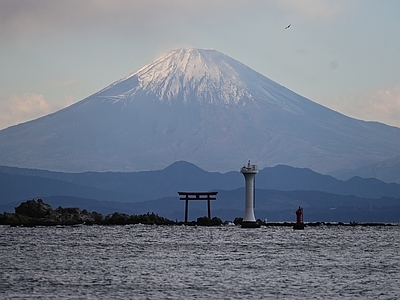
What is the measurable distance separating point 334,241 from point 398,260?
21938 millimetres

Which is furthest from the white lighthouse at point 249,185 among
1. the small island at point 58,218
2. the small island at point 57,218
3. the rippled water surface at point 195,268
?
the small island at point 57,218

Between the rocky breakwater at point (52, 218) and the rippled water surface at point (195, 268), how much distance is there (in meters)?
25.1

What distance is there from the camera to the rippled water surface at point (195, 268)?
42.2m

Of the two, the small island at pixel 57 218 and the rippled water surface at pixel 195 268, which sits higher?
the small island at pixel 57 218

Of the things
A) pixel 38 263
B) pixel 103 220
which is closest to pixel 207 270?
pixel 38 263

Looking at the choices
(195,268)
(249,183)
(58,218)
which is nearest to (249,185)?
(249,183)

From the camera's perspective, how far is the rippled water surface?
4219 centimetres

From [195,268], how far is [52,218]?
189 feet

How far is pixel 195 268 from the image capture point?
52.8 meters

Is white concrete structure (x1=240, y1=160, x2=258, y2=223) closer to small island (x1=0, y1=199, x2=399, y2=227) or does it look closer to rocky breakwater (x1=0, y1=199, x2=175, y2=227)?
small island (x1=0, y1=199, x2=399, y2=227)

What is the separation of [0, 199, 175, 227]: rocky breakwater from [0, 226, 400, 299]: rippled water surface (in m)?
25.1

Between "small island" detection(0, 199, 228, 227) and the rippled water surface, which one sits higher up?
"small island" detection(0, 199, 228, 227)

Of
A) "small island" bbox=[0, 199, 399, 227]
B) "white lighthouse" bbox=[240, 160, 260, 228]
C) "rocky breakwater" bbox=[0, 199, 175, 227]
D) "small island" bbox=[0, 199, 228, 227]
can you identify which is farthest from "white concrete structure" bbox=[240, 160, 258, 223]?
"rocky breakwater" bbox=[0, 199, 175, 227]

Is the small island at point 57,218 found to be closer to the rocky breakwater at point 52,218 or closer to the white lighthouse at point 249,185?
the rocky breakwater at point 52,218
